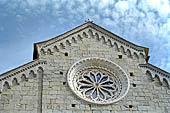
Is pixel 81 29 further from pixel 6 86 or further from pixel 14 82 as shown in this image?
pixel 6 86

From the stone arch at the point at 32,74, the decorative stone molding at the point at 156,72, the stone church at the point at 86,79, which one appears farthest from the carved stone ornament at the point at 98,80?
the stone arch at the point at 32,74

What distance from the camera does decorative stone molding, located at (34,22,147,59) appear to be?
1628 centimetres

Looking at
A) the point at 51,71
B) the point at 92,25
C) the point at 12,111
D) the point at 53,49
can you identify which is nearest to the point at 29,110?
the point at 12,111

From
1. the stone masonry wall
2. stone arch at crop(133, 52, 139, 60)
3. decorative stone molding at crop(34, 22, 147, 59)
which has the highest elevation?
decorative stone molding at crop(34, 22, 147, 59)

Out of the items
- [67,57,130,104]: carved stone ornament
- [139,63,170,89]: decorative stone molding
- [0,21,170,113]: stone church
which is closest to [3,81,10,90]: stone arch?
[0,21,170,113]: stone church

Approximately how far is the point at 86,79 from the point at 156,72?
3.25 metres

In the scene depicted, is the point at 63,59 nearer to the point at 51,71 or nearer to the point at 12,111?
the point at 51,71

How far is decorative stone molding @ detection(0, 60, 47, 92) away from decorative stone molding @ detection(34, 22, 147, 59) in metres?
0.79

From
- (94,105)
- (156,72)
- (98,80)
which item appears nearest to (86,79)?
(98,80)

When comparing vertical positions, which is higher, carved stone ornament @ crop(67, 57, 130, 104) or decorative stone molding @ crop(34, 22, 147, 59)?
decorative stone molding @ crop(34, 22, 147, 59)

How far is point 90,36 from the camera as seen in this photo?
17188 mm

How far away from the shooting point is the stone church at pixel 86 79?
1379 cm

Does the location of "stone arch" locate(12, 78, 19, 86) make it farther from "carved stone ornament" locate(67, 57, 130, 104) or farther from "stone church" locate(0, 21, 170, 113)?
"carved stone ornament" locate(67, 57, 130, 104)

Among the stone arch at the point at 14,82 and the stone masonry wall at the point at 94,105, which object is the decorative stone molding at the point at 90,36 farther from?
the stone arch at the point at 14,82
